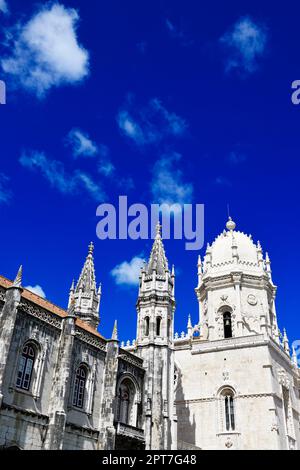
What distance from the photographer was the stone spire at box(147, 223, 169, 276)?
38.6 meters

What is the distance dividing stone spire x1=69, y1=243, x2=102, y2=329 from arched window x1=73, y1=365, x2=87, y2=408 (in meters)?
15.5

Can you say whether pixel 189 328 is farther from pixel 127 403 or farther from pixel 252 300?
pixel 127 403

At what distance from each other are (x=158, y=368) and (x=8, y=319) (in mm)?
14553

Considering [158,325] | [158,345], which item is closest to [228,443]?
[158,345]

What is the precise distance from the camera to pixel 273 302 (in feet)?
159

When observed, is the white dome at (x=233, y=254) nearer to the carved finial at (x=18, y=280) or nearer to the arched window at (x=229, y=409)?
the arched window at (x=229, y=409)

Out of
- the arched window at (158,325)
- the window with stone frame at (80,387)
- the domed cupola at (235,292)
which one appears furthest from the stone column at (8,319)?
→ the domed cupola at (235,292)

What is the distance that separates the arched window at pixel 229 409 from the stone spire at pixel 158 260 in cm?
1221

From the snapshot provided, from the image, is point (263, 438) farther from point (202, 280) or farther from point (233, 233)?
point (233, 233)

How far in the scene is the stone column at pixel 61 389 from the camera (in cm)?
2405

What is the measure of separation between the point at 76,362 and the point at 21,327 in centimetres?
484

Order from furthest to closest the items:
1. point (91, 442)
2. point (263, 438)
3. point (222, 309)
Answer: point (222, 309) → point (263, 438) → point (91, 442)
